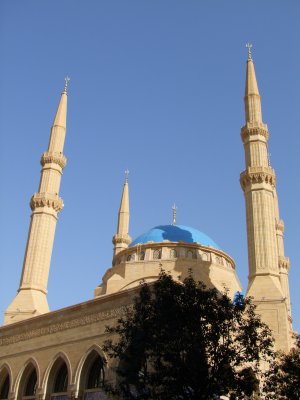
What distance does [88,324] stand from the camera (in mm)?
16422

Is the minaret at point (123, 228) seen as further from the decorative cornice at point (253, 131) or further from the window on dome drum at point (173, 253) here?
the decorative cornice at point (253, 131)

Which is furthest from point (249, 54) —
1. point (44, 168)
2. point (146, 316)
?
point (146, 316)

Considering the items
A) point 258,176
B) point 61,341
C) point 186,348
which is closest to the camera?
point 186,348

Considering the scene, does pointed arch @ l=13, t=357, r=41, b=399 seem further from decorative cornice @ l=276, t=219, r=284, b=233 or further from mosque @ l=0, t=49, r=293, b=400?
decorative cornice @ l=276, t=219, r=284, b=233

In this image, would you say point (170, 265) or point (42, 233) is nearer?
point (170, 265)

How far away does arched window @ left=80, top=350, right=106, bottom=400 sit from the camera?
1538 cm

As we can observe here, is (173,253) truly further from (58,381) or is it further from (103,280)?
(58,381)

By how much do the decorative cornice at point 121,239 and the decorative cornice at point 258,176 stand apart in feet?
45.1

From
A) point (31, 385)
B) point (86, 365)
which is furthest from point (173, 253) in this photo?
point (31, 385)

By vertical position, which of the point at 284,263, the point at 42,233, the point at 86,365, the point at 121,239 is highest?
the point at 121,239

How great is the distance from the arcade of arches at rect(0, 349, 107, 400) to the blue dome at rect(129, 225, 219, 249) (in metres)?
8.14

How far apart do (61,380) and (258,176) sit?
11.2m

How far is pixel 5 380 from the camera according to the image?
744 inches

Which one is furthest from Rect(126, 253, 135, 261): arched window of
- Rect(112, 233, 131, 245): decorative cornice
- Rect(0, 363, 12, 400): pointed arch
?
Rect(112, 233, 131, 245): decorative cornice
